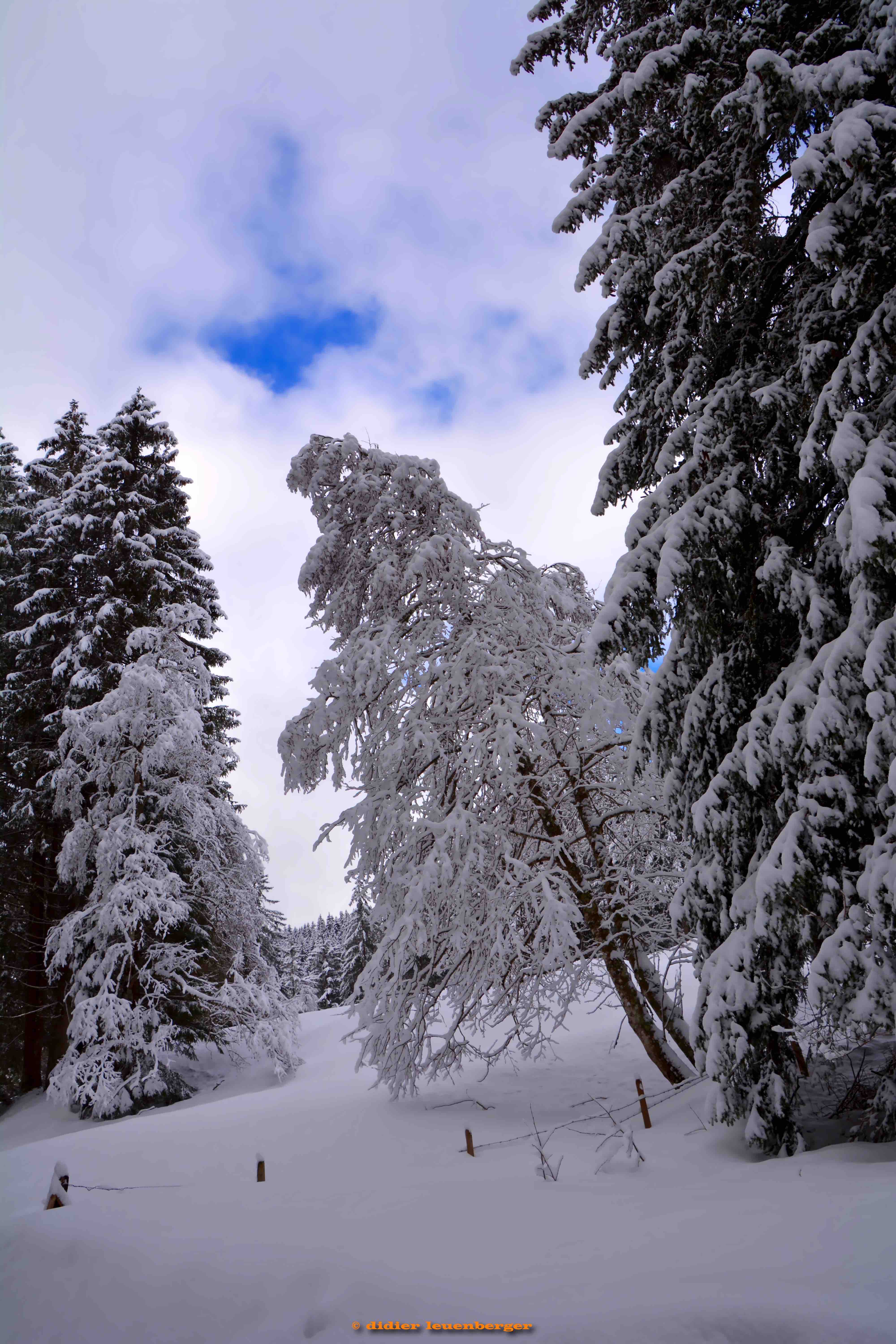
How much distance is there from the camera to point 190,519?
58.5 feet

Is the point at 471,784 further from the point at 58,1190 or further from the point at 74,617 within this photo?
the point at 74,617

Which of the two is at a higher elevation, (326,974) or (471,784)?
(471,784)

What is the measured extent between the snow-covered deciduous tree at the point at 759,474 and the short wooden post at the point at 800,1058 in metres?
0.30

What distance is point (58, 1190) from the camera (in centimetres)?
567

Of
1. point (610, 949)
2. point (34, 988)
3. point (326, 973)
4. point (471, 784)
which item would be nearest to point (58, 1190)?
point (471, 784)

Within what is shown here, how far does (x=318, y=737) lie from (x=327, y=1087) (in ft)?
21.2

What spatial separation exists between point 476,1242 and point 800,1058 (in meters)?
4.13

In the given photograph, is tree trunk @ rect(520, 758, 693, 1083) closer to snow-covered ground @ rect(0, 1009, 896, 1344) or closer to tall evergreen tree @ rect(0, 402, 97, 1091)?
snow-covered ground @ rect(0, 1009, 896, 1344)

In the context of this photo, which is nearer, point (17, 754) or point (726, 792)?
point (726, 792)

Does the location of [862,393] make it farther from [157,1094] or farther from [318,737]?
[157,1094]

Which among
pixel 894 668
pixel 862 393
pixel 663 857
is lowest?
pixel 663 857

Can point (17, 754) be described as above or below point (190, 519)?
below

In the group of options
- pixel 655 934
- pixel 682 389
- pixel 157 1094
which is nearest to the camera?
pixel 682 389

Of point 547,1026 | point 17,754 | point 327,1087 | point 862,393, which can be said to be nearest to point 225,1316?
point 862,393
